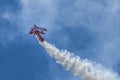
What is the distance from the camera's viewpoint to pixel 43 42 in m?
148

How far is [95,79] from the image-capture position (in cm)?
14888

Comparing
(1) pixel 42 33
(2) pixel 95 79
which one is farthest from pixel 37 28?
(2) pixel 95 79

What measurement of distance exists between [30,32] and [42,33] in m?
5.49

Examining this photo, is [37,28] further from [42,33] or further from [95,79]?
[95,79]

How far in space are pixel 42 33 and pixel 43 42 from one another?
18.6 ft

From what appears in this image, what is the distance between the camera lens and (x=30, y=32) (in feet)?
497

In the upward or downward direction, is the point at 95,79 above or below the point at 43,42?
below

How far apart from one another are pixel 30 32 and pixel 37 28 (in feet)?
13.7

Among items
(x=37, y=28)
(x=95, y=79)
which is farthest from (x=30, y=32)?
(x=95, y=79)

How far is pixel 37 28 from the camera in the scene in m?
154

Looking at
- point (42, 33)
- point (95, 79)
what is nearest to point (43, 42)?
point (42, 33)

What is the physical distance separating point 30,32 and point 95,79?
3631cm

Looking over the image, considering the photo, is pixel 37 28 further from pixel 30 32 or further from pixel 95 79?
pixel 95 79

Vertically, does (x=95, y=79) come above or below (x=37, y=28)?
below
